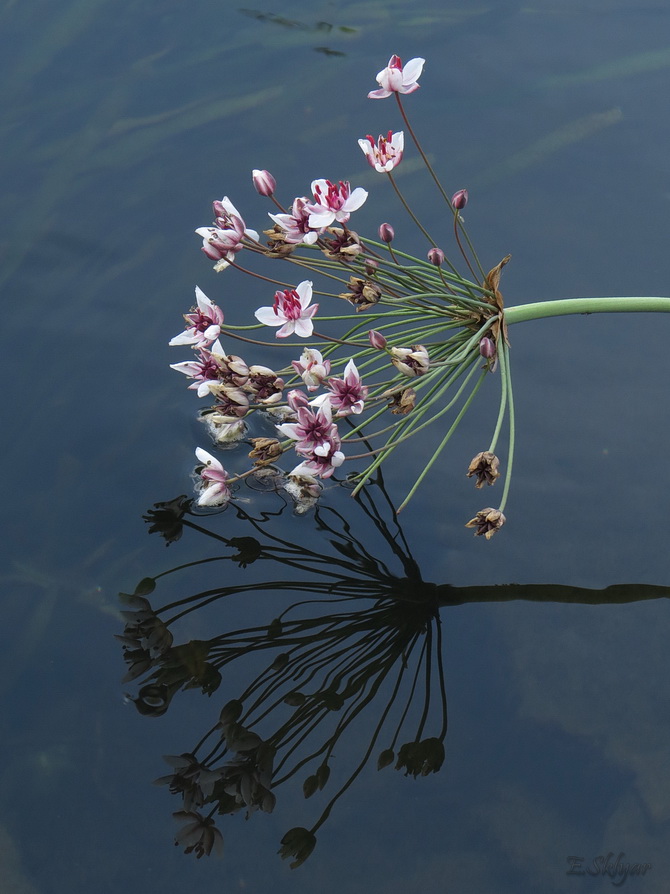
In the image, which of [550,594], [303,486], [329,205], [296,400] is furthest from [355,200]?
[550,594]

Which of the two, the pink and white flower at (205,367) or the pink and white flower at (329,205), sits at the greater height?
the pink and white flower at (329,205)

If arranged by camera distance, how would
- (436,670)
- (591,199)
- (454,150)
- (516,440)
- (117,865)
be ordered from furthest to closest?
(454,150) < (591,199) < (516,440) < (436,670) < (117,865)

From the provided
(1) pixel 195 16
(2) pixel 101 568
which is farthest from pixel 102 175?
(2) pixel 101 568

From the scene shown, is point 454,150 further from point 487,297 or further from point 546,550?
point 546,550

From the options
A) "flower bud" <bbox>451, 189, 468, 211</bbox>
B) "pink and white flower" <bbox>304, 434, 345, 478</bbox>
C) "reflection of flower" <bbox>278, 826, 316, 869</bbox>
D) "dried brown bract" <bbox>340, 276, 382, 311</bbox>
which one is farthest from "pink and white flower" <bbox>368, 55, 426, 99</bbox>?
"reflection of flower" <bbox>278, 826, 316, 869</bbox>

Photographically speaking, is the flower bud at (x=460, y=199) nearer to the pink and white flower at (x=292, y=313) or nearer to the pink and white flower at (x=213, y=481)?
the pink and white flower at (x=292, y=313)

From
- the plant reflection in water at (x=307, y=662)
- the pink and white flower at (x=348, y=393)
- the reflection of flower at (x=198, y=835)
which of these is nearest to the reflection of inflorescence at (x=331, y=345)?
the pink and white flower at (x=348, y=393)
